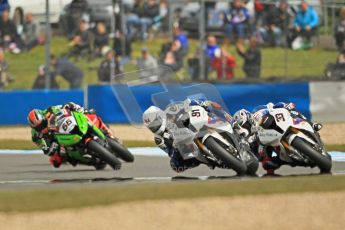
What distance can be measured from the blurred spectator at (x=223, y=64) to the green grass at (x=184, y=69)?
0.39 ft

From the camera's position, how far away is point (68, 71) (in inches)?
849

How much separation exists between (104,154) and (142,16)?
1006cm

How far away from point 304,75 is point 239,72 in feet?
5.17

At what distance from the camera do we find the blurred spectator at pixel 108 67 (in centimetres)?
2148

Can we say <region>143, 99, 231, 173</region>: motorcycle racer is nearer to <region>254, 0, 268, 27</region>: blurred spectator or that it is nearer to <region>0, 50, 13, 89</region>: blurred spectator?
<region>0, 50, 13, 89</region>: blurred spectator

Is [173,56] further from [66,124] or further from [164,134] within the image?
[164,134]

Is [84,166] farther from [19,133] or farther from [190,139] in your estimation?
[19,133]

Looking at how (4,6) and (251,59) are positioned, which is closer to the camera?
(4,6)

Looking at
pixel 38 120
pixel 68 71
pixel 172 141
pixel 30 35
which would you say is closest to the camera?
pixel 172 141

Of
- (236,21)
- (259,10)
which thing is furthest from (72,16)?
(259,10)

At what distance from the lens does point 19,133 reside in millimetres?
20312

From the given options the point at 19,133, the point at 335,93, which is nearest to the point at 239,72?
the point at 335,93

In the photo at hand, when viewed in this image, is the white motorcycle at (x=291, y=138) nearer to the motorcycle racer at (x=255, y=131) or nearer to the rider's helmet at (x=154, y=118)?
the motorcycle racer at (x=255, y=131)

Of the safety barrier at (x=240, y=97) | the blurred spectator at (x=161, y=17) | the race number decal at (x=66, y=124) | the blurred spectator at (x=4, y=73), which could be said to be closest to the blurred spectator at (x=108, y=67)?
the safety barrier at (x=240, y=97)
